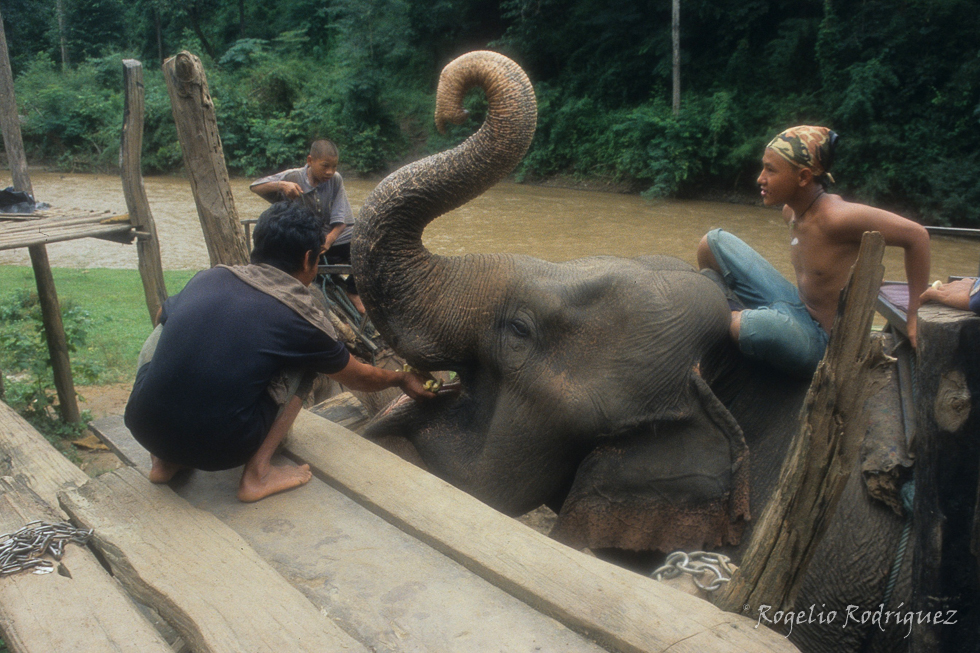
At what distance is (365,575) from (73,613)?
2.49ft

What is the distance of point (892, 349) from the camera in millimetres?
3010

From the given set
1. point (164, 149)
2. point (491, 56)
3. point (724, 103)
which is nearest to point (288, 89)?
point (164, 149)

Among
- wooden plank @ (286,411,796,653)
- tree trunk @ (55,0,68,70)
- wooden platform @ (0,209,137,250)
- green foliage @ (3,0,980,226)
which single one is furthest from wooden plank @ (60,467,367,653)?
tree trunk @ (55,0,68,70)

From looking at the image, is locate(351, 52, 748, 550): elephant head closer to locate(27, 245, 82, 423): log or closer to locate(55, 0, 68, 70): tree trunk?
locate(27, 245, 82, 423): log

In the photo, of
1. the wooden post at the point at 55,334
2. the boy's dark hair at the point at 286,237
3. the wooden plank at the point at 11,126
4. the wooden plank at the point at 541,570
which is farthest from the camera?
the wooden plank at the point at 11,126

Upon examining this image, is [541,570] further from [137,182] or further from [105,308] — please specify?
[105,308]

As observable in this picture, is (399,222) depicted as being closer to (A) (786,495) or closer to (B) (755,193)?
(A) (786,495)

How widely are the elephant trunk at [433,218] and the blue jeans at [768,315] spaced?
0.91 meters

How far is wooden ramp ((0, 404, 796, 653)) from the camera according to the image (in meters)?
1.89

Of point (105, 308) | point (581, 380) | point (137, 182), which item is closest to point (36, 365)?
point (137, 182)

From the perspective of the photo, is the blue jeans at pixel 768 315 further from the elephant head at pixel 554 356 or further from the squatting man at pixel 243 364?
the squatting man at pixel 243 364

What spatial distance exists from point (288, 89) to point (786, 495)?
35.2 metres

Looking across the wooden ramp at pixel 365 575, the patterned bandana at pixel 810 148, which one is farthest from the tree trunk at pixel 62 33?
the patterned bandana at pixel 810 148

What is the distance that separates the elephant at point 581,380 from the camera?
269cm
